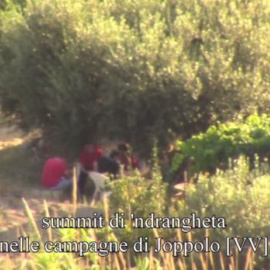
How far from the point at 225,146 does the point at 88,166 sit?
8.19 feet

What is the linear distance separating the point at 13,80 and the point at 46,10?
0.95m

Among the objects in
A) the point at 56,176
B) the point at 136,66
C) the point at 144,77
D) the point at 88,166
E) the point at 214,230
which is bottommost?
the point at 214,230

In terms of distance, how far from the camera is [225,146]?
9562 mm

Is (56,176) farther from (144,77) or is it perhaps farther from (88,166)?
(144,77)

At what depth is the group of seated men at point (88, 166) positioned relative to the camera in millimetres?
11289

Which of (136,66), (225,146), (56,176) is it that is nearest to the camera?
(225,146)

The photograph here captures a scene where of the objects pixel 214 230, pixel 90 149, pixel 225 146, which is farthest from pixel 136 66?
pixel 214 230

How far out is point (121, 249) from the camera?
749 cm

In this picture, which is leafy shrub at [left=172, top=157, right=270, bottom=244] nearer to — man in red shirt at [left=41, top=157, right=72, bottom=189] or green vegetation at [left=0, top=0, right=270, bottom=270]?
green vegetation at [left=0, top=0, right=270, bottom=270]

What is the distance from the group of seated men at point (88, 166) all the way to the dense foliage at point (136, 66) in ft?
0.71

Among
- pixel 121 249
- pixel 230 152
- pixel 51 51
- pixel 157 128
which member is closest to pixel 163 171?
pixel 157 128

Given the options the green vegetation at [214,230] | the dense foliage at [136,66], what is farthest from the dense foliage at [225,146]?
the green vegetation at [214,230]

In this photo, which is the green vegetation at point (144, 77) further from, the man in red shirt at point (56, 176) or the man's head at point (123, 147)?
the man in red shirt at point (56, 176)

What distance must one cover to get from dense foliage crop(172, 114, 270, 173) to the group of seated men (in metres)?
1.42
